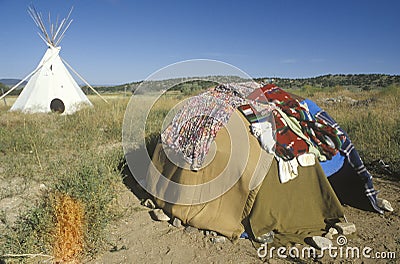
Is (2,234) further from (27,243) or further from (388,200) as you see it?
(388,200)

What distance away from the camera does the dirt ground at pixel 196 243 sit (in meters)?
2.54

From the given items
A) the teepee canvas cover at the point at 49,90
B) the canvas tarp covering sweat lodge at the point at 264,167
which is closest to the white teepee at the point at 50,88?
the teepee canvas cover at the point at 49,90

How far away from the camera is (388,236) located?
9.20 ft

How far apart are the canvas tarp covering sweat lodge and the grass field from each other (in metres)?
0.80

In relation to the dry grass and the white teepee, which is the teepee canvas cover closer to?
the white teepee

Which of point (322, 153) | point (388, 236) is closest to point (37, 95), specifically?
point (322, 153)

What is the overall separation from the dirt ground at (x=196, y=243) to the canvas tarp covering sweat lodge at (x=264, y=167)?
149 millimetres

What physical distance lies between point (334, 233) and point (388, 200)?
109cm

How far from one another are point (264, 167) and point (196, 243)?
3.17 feet

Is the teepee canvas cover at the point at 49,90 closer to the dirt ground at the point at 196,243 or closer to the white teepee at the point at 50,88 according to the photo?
the white teepee at the point at 50,88

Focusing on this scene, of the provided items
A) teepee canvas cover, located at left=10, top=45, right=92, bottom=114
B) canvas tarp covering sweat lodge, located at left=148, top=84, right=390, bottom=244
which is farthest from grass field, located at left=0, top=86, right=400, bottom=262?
teepee canvas cover, located at left=10, top=45, right=92, bottom=114

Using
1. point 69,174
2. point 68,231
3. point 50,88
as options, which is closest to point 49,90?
point 50,88

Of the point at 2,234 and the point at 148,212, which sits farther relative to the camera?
the point at 148,212

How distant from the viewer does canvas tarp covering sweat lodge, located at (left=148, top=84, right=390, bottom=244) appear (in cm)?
292
